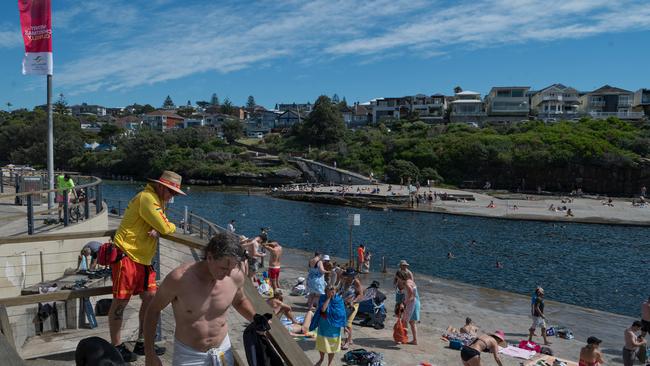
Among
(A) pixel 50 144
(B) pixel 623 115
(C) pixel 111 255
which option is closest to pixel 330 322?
(C) pixel 111 255

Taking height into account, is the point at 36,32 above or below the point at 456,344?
above

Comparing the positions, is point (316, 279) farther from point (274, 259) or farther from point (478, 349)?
point (478, 349)

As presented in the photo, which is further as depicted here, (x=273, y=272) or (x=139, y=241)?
(x=273, y=272)

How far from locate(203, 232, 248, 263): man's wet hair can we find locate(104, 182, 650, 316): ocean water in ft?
63.1

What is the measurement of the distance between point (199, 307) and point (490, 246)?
108ft

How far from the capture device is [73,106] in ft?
618

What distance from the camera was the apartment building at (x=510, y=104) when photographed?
327 ft

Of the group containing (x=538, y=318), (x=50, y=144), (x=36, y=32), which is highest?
(x=36, y=32)

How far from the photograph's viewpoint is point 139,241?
4234 mm

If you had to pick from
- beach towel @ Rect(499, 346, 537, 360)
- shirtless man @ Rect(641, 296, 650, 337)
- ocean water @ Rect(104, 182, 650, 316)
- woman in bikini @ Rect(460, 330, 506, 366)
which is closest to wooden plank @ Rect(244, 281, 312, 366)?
woman in bikini @ Rect(460, 330, 506, 366)

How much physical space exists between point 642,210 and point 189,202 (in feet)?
151

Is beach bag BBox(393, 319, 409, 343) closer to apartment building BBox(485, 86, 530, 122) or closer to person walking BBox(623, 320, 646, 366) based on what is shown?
person walking BBox(623, 320, 646, 366)

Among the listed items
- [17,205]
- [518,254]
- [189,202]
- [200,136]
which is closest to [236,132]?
[200,136]

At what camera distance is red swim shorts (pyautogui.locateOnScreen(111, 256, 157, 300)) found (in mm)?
4199
